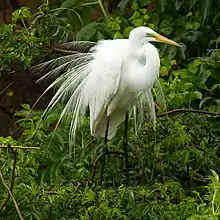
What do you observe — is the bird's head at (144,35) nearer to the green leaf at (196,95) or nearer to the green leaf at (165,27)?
the green leaf at (196,95)

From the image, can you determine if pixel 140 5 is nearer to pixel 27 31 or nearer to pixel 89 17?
pixel 89 17

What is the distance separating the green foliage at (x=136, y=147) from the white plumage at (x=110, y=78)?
0.35 ft

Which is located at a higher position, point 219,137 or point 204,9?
point 204,9

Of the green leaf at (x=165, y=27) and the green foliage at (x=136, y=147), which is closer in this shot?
the green foliage at (x=136, y=147)

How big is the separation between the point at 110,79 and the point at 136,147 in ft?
0.81

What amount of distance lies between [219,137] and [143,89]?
43 centimetres

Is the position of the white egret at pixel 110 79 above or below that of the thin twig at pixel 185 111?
above

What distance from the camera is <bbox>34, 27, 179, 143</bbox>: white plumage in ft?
8.79

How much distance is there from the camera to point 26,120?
306 centimetres

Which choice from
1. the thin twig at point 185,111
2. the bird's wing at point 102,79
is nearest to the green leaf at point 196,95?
the thin twig at point 185,111

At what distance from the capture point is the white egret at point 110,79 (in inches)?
105

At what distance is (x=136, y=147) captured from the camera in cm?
278

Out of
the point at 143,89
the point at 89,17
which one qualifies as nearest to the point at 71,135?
the point at 143,89

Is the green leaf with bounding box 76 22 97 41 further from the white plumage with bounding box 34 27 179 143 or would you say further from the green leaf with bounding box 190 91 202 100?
the green leaf with bounding box 190 91 202 100
